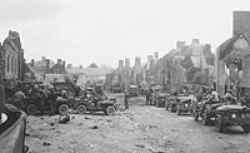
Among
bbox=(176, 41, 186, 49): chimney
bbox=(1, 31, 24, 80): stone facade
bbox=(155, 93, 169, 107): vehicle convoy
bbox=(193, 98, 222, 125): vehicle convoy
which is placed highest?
bbox=(176, 41, 186, 49): chimney

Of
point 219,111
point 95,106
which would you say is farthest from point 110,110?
point 219,111

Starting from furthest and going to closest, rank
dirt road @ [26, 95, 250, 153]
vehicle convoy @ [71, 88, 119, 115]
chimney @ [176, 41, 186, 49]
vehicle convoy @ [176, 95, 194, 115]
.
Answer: chimney @ [176, 41, 186, 49] → vehicle convoy @ [176, 95, 194, 115] → vehicle convoy @ [71, 88, 119, 115] → dirt road @ [26, 95, 250, 153]

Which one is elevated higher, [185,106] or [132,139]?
[185,106]

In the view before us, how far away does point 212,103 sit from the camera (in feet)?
50.1

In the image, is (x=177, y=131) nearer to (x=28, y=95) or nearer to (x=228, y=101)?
(x=228, y=101)

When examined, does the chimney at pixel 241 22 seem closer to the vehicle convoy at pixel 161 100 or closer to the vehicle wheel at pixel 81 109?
the vehicle convoy at pixel 161 100

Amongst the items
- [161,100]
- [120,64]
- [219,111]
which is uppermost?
[120,64]

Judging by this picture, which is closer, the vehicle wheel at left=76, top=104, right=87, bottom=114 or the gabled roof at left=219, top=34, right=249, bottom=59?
the vehicle wheel at left=76, top=104, right=87, bottom=114

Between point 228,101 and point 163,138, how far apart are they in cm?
518

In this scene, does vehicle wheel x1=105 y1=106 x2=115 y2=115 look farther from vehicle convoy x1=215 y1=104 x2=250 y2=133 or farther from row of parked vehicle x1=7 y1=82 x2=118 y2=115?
vehicle convoy x1=215 y1=104 x2=250 y2=133

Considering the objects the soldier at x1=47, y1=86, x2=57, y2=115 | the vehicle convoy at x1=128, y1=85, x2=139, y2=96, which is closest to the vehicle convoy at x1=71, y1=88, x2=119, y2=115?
the soldier at x1=47, y1=86, x2=57, y2=115

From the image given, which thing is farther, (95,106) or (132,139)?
(95,106)

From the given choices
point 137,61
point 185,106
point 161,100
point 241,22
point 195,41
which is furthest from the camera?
point 137,61

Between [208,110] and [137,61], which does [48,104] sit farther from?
[137,61]
